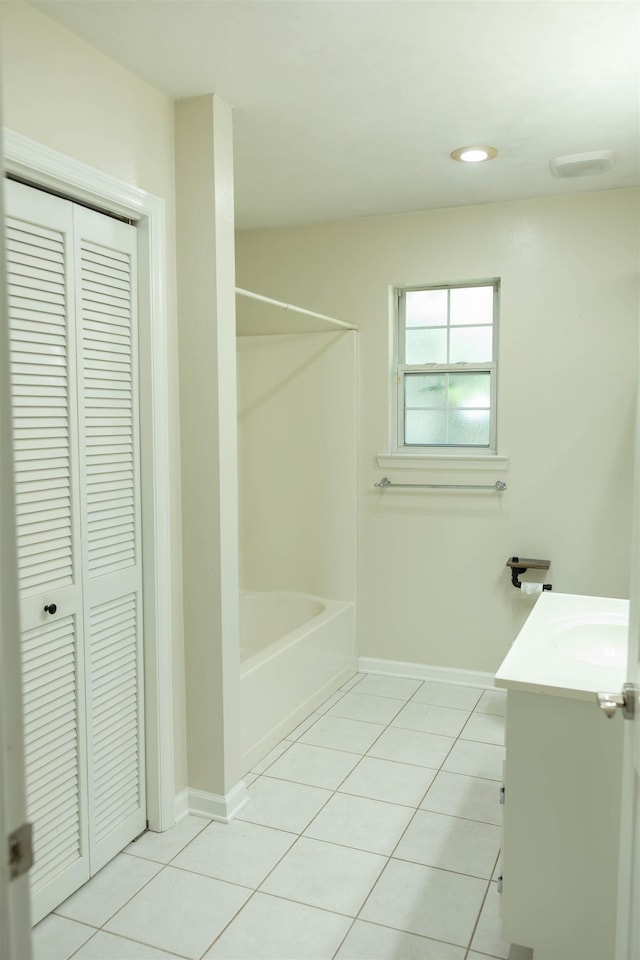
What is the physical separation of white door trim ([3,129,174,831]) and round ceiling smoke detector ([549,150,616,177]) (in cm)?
157

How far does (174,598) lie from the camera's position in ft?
8.28

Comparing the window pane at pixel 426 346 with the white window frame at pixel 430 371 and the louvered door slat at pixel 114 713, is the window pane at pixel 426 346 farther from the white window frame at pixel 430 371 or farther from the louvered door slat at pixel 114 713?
the louvered door slat at pixel 114 713

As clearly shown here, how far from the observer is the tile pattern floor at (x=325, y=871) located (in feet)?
6.43

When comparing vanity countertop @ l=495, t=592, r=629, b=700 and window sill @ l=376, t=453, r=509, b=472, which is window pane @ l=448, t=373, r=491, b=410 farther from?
vanity countertop @ l=495, t=592, r=629, b=700

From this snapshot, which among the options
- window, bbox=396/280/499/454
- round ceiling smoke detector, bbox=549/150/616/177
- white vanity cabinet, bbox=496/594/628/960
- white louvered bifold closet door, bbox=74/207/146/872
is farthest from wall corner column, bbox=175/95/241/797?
window, bbox=396/280/499/454

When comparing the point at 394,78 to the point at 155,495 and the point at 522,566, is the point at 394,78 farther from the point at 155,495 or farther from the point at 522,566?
the point at 522,566

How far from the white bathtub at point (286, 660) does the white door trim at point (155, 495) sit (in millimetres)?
442

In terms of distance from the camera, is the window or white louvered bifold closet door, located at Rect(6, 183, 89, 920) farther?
the window

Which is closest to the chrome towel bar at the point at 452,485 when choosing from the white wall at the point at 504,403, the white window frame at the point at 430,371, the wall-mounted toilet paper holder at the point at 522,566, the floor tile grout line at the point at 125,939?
the white wall at the point at 504,403

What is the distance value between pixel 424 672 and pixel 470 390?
148cm

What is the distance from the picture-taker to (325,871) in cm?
228

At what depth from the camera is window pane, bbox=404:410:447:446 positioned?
3846 millimetres

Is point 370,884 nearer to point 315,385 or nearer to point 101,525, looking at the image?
point 101,525

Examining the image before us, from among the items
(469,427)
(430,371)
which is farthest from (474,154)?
(469,427)
